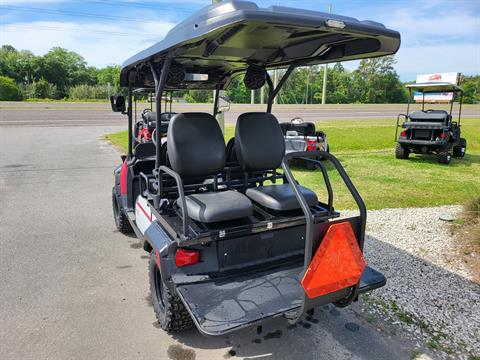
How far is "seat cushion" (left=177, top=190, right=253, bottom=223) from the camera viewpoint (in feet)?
8.31

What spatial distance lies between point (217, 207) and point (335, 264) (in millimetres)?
918

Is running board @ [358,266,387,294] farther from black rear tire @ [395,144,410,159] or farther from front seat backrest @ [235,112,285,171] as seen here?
black rear tire @ [395,144,410,159]

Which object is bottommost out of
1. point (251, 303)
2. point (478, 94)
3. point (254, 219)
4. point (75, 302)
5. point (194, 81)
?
point (75, 302)

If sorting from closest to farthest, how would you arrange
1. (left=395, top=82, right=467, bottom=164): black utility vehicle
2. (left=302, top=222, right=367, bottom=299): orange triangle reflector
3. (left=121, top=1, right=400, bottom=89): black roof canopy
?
(left=121, top=1, right=400, bottom=89): black roof canopy → (left=302, top=222, right=367, bottom=299): orange triangle reflector → (left=395, top=82, right=467, bottom=164): black utility vehicle

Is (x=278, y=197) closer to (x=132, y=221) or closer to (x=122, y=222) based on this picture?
(x=132, y=221)

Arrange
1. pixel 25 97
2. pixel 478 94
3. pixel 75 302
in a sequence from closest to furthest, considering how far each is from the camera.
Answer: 1. pixel 75 302
2. pixel 25 97
3. pixel 478 94

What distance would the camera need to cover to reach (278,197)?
281 cm

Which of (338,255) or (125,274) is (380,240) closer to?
(338,255)

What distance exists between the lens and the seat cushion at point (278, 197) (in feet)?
9.03

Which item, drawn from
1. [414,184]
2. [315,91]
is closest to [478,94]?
[315,91]

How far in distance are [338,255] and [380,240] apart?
2.64 m

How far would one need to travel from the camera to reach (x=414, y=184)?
285 inches

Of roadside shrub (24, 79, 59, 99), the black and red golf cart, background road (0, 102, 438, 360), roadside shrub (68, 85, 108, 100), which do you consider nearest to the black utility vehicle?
the black and red golf cart

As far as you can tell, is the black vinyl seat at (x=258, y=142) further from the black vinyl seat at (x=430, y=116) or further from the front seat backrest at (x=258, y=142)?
the black vinyl seat at (x=430, y=116)
